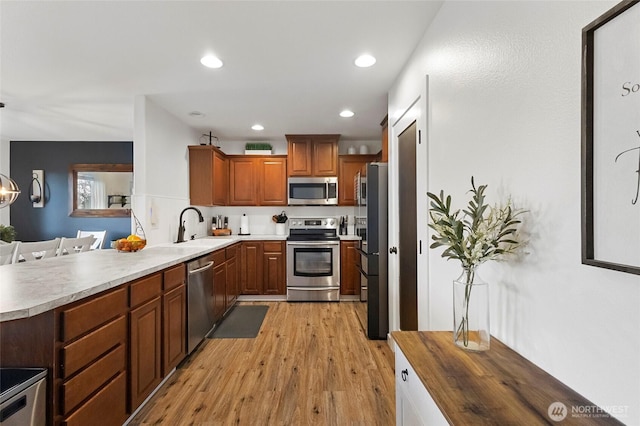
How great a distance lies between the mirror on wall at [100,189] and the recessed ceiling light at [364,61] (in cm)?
472

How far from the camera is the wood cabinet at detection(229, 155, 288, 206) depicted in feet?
15.0

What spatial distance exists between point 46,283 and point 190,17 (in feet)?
5.61

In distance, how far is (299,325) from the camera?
332 centimetres

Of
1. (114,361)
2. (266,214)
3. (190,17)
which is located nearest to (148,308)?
(114,361)

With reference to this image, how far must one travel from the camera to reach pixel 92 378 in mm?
1396

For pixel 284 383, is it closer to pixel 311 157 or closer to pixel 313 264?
pixel 313 264

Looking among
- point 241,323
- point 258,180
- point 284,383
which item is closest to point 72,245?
point 241,323

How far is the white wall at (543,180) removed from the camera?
0.70 meters

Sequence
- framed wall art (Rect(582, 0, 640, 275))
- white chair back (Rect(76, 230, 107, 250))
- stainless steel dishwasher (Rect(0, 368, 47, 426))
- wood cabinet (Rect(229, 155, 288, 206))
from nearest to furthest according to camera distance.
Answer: framed wall art (Rect(582, 0, 640, 275)) → stainless steel dishwasher (Rect(0, 368, 47, 426)) → wood cabinet (Rect(229, 155, 288, 206)) → white chair back (Rect(76, 230, 107, 250))

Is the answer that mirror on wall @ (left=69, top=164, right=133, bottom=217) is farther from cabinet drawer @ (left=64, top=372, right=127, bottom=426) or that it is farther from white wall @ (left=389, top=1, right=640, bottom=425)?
white wall @ (left=389, top=1, right=640, bottom=425)

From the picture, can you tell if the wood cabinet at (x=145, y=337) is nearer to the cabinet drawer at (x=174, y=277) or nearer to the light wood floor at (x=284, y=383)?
the cabinet drawer at (x=174, y=277)

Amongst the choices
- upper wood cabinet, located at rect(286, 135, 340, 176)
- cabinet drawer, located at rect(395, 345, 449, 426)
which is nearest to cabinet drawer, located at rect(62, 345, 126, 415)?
cabinet drawer, located at rect(395, 345, 449, 426)

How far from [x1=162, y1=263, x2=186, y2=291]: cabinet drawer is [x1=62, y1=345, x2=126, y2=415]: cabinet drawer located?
57 centimetres

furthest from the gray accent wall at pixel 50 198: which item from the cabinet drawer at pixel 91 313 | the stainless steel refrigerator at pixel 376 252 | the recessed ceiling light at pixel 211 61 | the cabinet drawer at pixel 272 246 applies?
the stainless steel refrigerator at pixel 376 252
